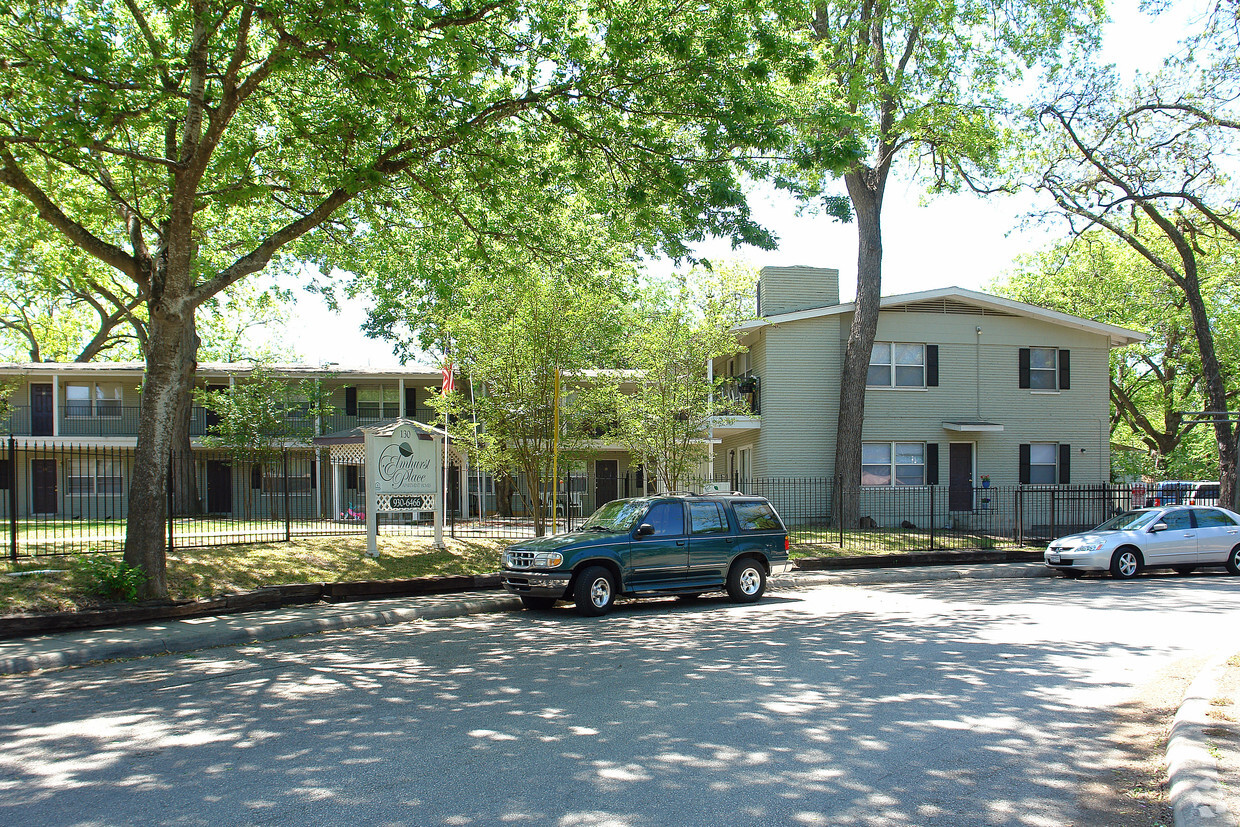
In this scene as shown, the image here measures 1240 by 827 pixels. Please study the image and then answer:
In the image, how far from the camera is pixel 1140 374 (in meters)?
45.1

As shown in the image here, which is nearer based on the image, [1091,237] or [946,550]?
[946,550]

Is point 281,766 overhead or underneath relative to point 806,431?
underneath

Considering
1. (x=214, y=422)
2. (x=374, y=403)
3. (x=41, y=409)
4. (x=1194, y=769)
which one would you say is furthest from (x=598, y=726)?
(x=41, y=409)

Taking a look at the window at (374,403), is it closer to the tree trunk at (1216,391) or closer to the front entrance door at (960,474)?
the front entrance door at (960,474)

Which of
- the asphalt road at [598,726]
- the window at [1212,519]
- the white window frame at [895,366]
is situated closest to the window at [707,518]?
the asphalt road at [598,726]

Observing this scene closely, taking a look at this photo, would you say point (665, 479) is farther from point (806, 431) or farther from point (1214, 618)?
point (1214, 618)

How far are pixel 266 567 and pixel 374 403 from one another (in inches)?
942

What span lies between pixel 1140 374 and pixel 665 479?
34.5m

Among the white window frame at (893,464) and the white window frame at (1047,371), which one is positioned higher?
the white window frame at (1047,371)

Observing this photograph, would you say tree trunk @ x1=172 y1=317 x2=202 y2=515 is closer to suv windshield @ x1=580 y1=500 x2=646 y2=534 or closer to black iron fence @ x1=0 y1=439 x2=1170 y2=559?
black iron fence @ x1=0 y1=439 x2=1170 y2=559

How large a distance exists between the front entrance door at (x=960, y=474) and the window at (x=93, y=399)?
32.2 m

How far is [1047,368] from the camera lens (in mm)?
28469

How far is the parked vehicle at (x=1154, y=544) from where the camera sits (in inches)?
689

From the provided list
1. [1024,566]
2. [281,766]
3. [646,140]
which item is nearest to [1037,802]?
[281,766]
